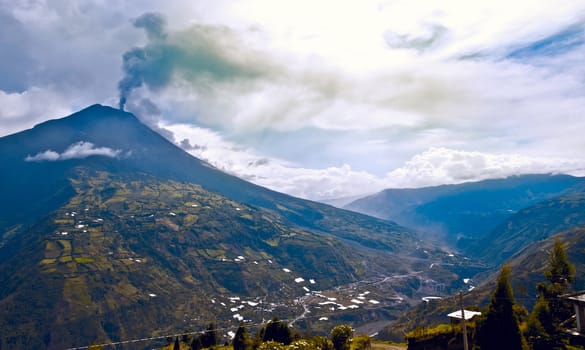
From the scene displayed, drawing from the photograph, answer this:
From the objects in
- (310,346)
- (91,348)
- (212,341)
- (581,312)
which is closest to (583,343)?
(581,312)

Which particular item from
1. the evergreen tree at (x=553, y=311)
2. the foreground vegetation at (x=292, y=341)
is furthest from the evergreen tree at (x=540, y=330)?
the foreground vegetation at (x=292, y=341)

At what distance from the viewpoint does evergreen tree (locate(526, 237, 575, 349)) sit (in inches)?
1537

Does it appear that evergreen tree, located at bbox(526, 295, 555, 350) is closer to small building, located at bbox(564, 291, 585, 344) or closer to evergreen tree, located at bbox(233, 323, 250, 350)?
small building, located at bbox(564, 291, 585, 344)

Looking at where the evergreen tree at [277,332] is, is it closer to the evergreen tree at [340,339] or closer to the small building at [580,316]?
the evergreen tree at [340,339]

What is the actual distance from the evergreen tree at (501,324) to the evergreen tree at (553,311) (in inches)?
Answer: 351

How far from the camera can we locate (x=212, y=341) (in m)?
72.2

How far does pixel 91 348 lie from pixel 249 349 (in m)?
16.6

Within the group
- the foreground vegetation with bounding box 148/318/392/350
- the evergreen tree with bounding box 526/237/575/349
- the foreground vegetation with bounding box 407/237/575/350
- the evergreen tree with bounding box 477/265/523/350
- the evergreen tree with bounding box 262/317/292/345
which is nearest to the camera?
the evergreen tree with bounding box 477/265/523/350

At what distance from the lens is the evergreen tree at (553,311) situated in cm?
3904

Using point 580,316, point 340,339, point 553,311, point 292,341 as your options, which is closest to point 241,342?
point 292,341

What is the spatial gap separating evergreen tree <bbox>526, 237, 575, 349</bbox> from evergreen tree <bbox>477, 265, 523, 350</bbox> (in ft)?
29.2

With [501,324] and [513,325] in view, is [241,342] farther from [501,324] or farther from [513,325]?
[513,325]

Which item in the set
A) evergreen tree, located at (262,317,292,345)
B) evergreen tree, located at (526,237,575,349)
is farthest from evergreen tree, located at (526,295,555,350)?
evergreen tree, located at (262,317,292,345)

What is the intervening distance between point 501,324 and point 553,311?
22424 millimetres
